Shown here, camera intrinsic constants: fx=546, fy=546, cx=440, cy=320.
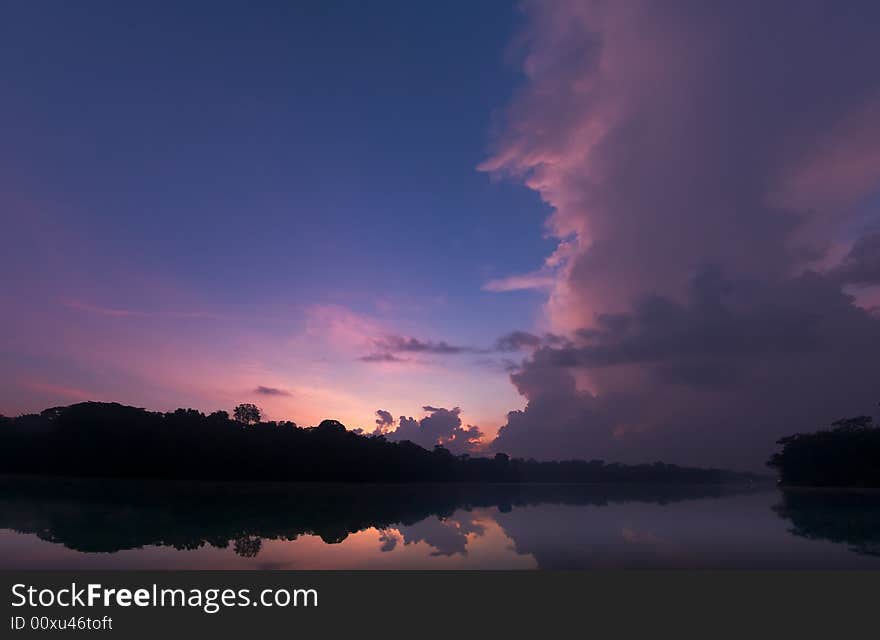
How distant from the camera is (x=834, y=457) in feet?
312

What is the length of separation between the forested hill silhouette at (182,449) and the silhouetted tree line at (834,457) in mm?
70929

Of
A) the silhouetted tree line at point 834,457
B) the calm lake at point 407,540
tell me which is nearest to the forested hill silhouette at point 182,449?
the calm lake at point 407,540

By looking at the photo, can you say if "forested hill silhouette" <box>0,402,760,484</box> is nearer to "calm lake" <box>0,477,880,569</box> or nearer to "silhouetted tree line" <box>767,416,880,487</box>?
"calm lake" <box>0,477,880,569</box>

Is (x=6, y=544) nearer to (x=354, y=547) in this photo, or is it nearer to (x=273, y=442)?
(x=354, y=547)

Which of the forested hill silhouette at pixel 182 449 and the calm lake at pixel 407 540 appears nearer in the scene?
the calm lake at pixel 407 540

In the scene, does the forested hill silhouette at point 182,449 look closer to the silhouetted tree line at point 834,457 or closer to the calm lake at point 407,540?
the calm lake at point 407,540

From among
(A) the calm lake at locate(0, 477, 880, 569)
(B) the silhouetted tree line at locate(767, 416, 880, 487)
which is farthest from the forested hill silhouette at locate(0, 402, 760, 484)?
(B) the silhouetted tree line at locate(767, 416, 880, 487)

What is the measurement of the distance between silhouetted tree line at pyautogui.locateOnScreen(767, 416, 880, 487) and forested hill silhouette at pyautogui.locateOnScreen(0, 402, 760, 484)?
7093 cm

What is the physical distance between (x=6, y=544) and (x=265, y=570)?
11539 mm

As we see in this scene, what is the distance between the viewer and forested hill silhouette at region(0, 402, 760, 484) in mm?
74312

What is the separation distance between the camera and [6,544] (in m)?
20.2

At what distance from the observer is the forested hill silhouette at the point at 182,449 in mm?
74312

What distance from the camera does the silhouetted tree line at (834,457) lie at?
299 ft

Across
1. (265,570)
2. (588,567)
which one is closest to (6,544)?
(265,570)
